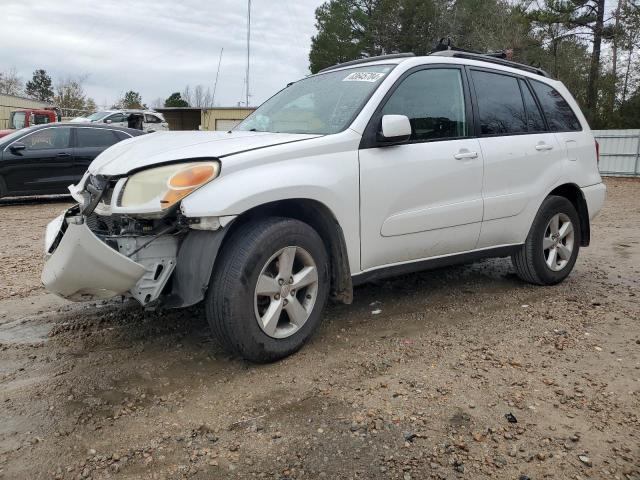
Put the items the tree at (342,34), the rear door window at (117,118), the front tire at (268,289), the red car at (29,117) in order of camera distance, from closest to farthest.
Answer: the front tire at (268,289) → the rear door window at (117,118) → the red car at (29,117) → the tree at (342,34)

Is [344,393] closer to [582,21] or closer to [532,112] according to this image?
[532,112]

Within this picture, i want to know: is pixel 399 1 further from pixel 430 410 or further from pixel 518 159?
pixel 430 410

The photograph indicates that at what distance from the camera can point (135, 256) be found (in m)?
2.88

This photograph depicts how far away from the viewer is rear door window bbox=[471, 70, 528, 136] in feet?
14.0

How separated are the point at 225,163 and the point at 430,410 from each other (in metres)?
1.66

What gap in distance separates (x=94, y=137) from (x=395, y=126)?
8577mm

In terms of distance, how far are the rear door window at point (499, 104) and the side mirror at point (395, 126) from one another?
1014 millimetres

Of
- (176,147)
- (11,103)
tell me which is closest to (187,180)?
(176,147)

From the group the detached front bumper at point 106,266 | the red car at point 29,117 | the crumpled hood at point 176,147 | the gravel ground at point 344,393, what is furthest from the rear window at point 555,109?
the red car at point 29,117

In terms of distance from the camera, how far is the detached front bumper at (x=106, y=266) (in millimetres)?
2645

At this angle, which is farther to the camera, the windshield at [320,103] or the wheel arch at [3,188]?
the wheel arch at [3,188]

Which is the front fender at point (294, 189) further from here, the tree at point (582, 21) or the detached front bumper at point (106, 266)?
the tree at point (582, 21)

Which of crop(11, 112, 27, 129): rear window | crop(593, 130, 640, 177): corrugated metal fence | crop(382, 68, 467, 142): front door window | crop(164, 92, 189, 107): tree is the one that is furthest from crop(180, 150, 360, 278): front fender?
crop(164, 92, 189, 107): tree

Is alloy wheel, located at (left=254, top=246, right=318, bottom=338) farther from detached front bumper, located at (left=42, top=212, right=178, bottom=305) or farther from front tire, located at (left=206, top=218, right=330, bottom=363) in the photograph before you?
detached front bumper, located at (left=42, top=212, right=178, bottom=305)
